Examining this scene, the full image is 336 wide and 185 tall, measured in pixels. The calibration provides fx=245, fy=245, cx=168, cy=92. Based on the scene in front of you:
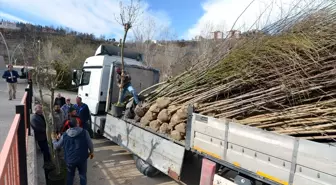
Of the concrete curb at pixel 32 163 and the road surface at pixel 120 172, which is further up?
the concrete curb at pixel 32 163

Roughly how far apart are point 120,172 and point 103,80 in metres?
2.87

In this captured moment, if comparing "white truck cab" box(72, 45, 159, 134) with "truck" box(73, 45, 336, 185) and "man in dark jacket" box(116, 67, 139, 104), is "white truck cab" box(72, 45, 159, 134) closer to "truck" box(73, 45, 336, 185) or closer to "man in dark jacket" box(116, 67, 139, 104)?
"man in dark jacket" box(116, 67, 139, 104)

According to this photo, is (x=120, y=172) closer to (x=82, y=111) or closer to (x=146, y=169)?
(x=146, y=169)

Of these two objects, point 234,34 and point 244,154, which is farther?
point 234,34

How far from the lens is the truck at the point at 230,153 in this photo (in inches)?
97.7

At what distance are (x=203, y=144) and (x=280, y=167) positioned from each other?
4.00ft

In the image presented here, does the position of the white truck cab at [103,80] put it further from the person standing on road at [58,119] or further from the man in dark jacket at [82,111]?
the person standing on road at [58,119]

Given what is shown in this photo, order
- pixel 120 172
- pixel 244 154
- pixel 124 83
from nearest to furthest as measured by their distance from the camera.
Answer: pixel 244 154 < pixel 120 172 < pixel 124 83

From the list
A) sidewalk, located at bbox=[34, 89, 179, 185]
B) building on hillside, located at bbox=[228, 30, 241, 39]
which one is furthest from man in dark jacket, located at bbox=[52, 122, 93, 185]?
building on hillside, located at bbox=[228, 30, 241, 39]

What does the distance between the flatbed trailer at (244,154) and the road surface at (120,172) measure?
436mm

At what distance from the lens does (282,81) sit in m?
3.24

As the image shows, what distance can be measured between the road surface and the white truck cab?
1260 millimetres

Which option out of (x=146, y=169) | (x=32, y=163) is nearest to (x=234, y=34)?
(x=146, y=169)

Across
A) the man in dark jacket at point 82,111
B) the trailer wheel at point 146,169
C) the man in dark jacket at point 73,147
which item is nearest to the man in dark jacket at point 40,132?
the man in dark jacket at point 73,147
